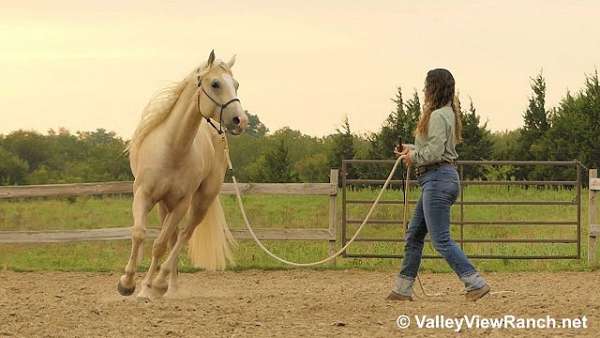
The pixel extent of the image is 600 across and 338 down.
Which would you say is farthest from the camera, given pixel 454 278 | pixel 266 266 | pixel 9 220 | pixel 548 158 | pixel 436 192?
pixel 548 158

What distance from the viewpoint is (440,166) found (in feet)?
24.5

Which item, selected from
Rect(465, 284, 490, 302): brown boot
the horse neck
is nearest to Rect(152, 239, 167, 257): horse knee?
the horse neck

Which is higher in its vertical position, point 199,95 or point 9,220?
point 199,95

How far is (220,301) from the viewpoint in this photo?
27.4ft

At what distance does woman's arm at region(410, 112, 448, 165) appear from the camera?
7328mm

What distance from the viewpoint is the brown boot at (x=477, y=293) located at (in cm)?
734

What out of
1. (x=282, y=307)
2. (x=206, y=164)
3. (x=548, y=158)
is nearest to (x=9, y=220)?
(x=206, y=164)

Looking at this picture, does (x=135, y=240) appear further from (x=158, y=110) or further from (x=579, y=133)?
(x=579, y=133)

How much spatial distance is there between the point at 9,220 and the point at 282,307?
14083mm

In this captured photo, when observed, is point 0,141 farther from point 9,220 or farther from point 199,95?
point 199,95

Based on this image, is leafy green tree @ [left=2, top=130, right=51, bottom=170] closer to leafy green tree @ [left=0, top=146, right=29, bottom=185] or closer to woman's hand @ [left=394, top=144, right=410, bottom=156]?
leafy green tree @ [left=0, top=146, right=29, bottom=185]

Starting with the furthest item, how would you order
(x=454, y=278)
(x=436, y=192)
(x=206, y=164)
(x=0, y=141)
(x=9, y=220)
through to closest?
1. (x=0, y=141)
2. (x=9, y=220)
3. (x=454, y=278)
4. (x=206, y=164)
5. (x=436, y=192)

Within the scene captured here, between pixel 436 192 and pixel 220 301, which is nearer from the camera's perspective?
pixel 436 192

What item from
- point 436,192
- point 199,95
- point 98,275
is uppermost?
point 199,95
